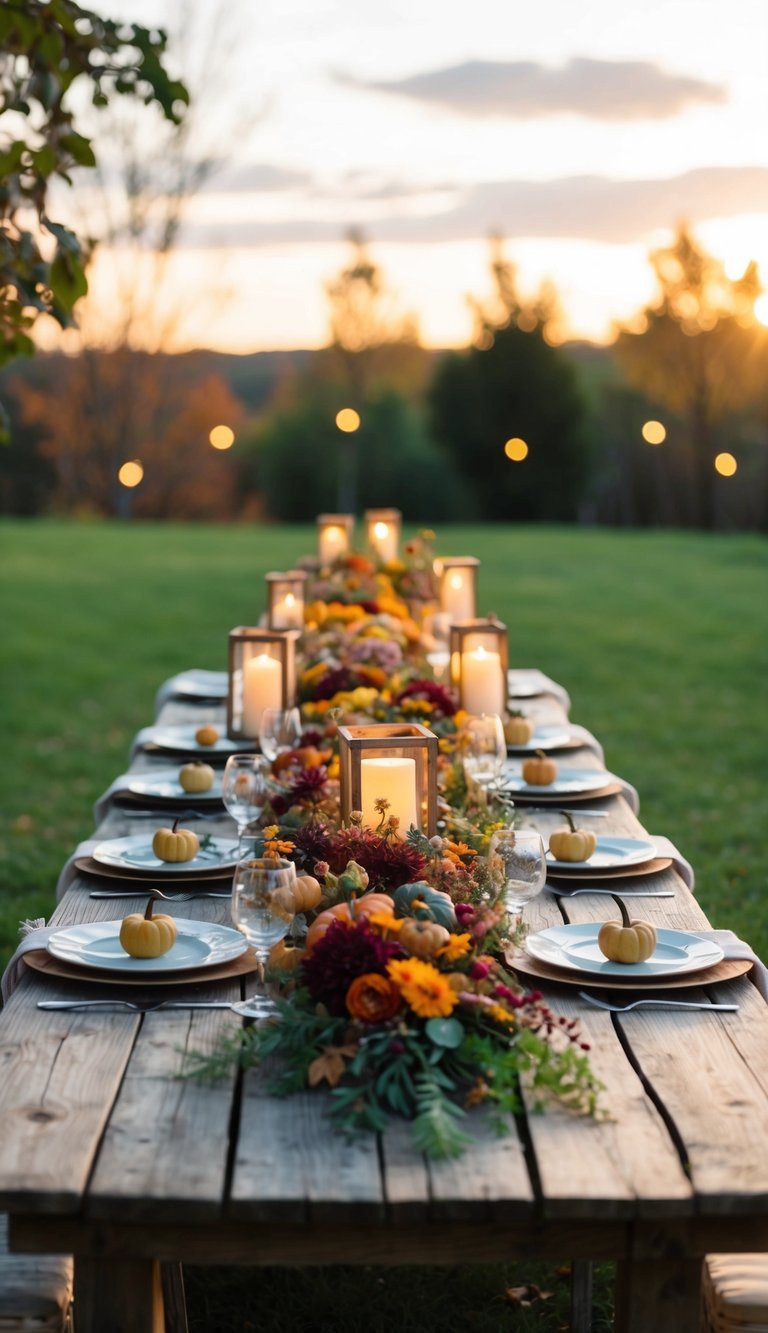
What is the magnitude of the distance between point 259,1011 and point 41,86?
73.4 inches

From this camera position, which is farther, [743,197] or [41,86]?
[743,197]

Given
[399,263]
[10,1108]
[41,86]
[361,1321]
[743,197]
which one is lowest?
[361,1321]

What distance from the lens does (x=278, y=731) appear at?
3174mm

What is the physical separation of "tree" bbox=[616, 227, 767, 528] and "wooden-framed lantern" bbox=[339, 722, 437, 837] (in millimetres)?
22027

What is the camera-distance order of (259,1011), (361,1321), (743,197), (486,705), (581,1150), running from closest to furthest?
(581,1150)
(259,1011)
(361,1321)
(486,705)
(743,197)

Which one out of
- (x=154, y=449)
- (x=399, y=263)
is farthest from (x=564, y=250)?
(x=154, y=449)

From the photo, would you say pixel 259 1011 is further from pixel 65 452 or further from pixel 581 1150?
pixel 65 452

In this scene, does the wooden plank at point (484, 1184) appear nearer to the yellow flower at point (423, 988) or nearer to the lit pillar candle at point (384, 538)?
the yellow flower at point (423, 988)

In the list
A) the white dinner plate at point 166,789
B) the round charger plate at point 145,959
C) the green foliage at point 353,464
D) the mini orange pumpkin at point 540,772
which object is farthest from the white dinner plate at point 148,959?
the green foliage at point 353,464

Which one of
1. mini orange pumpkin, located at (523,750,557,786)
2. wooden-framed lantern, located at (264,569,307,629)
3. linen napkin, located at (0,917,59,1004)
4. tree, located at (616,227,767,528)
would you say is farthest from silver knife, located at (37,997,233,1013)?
tree, located at (616,227,767,528)

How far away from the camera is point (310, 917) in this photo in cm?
215

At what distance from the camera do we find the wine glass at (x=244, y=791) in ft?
8.82

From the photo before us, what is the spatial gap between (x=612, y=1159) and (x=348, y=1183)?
0.30 m

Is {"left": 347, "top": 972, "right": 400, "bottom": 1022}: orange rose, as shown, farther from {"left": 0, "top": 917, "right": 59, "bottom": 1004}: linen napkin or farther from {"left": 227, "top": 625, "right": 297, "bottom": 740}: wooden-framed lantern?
{"left": 227, "top": 625, "right": 297, "bottom": 740}: wooden-framed lantern
